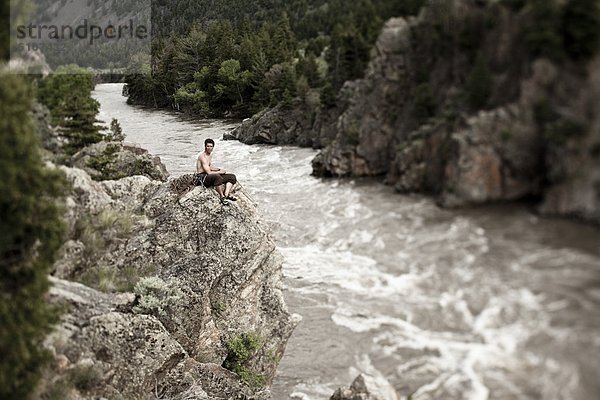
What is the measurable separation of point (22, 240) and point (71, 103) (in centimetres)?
318

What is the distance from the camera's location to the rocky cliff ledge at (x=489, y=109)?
14.6 ft

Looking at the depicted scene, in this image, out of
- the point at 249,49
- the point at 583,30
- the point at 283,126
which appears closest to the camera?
the point at 583,30

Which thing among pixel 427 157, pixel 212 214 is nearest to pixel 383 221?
pixel 427 157

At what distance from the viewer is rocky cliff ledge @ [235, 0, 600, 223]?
446 centimetres

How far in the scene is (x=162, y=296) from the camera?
9477mm

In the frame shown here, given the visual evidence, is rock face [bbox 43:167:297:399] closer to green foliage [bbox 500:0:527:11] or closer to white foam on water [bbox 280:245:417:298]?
white foam on water [bbox 280:245:417:298]

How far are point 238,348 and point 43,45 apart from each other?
6538 mm

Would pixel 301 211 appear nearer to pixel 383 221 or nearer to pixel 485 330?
pixel 383 221

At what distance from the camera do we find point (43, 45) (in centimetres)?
828

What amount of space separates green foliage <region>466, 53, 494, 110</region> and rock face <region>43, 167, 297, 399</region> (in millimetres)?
6184

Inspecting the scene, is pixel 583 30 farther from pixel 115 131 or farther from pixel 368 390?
pixel 115 131

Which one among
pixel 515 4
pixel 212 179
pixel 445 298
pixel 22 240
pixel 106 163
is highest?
pixel 515 4

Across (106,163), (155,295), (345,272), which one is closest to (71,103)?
(106,163)

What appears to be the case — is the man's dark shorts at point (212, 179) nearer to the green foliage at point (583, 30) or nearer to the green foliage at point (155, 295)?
the green foliage at point (155, 295)
